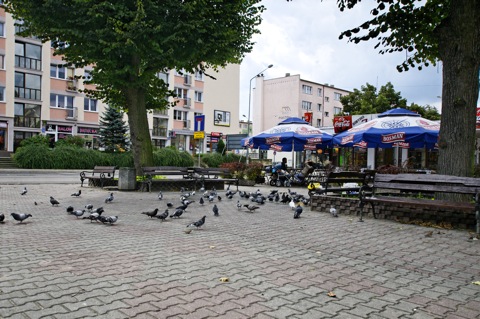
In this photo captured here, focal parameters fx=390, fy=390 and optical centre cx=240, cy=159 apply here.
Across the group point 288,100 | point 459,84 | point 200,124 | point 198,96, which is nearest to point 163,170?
point 200,124

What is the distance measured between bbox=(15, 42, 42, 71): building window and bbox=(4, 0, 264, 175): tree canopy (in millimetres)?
28932

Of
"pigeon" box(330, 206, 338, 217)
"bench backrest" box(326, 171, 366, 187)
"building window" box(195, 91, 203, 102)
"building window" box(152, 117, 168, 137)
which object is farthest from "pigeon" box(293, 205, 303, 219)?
"building window" box(195, 91, 203, 102)

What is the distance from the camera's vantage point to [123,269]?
4281mm

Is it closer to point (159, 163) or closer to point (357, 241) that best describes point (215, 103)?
point (159, 163)

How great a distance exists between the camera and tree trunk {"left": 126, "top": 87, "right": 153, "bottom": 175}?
14.4 metres

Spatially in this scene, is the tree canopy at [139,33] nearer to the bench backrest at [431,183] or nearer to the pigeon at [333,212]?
the pigeon at [333,212]

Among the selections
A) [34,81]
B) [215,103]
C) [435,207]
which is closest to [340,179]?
[435,207]

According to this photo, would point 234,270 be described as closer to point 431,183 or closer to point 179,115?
point 431,183

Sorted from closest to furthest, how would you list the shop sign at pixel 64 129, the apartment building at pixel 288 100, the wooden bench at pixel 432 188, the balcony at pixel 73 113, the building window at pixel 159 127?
the wooden bench at pixel 432 188 → the shop sign at pixel 64 129 → the balcony at pixel 73 113 → the building window at pixel 159 127 → the apartment building at pixel 288 100

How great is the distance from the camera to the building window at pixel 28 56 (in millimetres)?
38312

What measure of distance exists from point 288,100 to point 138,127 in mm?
53034

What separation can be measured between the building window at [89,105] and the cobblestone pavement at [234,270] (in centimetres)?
3784

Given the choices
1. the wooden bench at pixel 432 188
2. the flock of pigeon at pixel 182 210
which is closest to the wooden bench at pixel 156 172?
the flock of pigeon at pixel 182 210

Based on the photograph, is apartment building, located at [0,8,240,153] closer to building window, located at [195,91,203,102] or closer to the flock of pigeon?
building window, located at [195,91,203,102]
